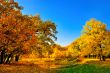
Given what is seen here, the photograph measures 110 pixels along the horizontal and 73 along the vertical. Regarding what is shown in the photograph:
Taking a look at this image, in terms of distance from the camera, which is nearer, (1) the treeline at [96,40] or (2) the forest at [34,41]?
(2) the forest at [34,41]

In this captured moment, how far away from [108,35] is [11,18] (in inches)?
1344

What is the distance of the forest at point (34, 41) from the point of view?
132ft

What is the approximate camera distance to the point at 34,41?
45781mm

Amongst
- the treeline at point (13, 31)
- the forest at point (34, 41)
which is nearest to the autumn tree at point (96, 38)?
the forest at point (34, 41)

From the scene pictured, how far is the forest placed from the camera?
40.3 m

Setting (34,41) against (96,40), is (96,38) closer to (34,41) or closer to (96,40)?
(96,40)

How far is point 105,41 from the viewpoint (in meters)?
67.4

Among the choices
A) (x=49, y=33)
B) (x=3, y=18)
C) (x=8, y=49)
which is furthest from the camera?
(x=49, y=33)

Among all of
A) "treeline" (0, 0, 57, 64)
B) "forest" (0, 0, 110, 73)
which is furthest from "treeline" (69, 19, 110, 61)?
"treeline" (0, 0, 57, 64)

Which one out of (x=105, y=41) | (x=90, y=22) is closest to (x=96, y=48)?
(x=105, y=41)

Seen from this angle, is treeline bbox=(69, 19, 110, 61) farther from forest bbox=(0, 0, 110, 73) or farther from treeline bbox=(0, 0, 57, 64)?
treeline bbox=(0, 0, 57, 64)

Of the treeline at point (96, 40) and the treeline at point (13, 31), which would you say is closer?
the treeline at point (13, 31)

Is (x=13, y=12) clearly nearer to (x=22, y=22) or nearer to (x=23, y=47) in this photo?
(x=22, y=22)

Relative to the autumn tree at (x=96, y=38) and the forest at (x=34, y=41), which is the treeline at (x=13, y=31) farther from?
the autumn tree at (x=96, y=38)
